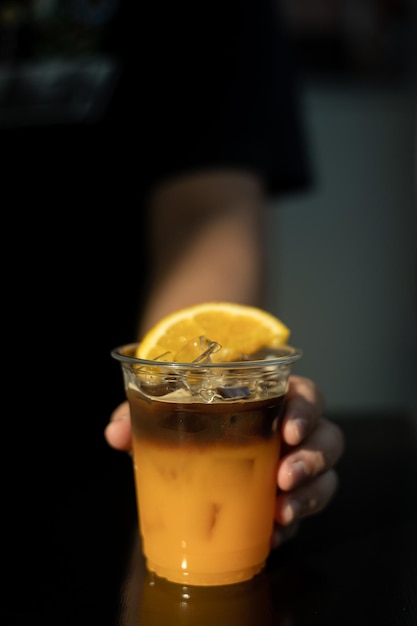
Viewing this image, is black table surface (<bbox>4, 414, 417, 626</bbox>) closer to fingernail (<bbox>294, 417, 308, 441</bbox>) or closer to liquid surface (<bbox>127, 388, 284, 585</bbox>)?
liquid surface (<bbox>127, 388, 284, 585</bbox>)

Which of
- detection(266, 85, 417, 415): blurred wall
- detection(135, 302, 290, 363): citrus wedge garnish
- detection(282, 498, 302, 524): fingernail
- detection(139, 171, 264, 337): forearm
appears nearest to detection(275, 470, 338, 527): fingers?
detection(282, 498, 302, 524): fingernail

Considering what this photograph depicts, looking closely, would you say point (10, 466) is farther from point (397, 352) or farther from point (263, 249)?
point (397, 352)

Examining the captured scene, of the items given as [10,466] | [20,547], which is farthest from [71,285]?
[20,547]

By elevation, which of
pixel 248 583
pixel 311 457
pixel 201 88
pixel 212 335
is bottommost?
pixel 248 583

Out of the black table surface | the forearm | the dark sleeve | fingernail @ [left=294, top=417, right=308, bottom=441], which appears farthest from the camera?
the dark sleeve

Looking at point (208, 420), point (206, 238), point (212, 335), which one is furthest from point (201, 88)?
point (208, 420)

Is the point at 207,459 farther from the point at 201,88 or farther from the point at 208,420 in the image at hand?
the point at 201,88

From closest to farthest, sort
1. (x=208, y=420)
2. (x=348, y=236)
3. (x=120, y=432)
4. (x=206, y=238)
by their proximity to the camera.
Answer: (x=208, y=420), (x=120, y=432), (x=206, y=238), (x=348, y=236)
